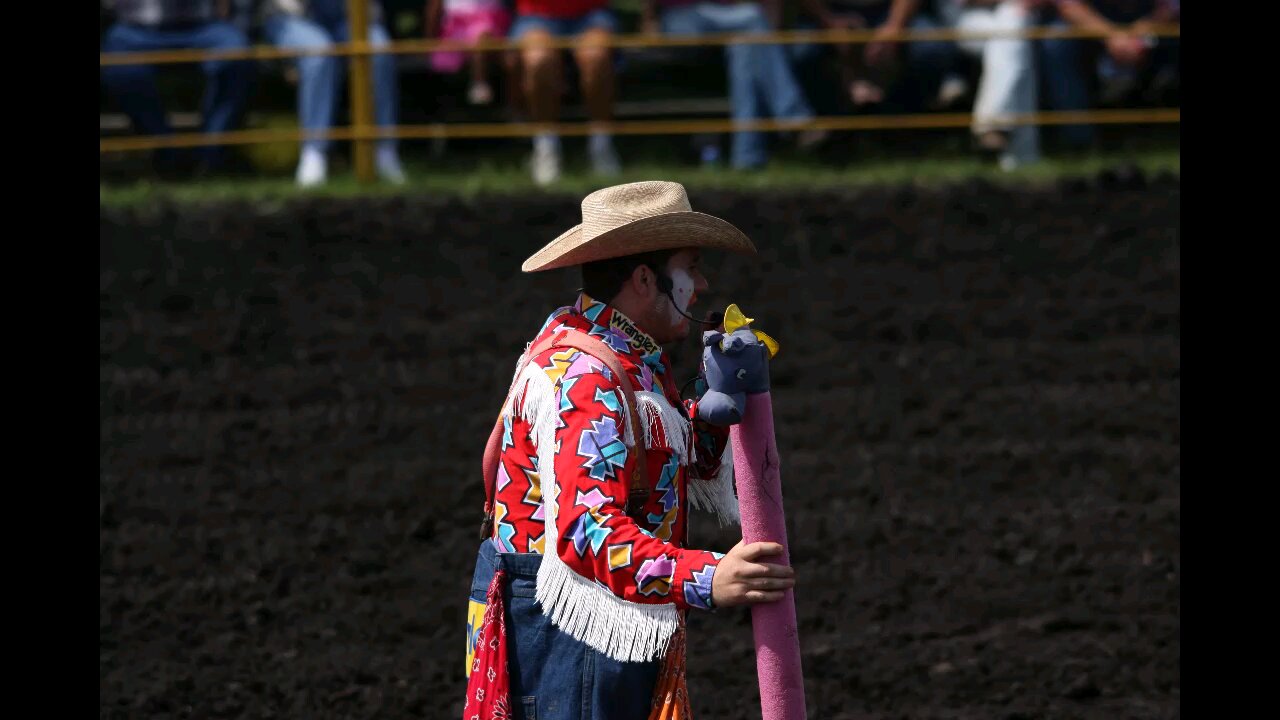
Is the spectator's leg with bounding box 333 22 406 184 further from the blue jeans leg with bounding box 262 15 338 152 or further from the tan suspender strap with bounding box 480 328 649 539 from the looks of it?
the tan suspender strap with bounding box 480 328 649 539

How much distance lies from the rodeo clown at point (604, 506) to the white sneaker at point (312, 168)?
7705mm

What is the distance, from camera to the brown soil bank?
5.80 metres

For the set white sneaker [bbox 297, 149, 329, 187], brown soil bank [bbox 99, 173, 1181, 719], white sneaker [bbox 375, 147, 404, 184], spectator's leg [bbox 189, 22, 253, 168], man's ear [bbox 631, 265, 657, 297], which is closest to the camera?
man's ear [bbox 631, 265, 657, 297]

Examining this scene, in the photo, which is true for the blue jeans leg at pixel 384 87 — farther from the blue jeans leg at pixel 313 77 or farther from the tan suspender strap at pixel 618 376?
the tan suspender strap at pixel 618 376

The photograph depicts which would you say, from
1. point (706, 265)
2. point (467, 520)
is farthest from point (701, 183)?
point (467, 520)

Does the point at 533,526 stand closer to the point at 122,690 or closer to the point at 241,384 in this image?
the point at 122,690

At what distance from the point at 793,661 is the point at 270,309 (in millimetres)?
6122

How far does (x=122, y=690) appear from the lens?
5.61 meters

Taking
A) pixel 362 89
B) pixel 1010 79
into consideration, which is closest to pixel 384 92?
pixel 362 89

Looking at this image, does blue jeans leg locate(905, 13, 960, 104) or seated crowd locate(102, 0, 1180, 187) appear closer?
seated crowd locate(102, 0, 1180, 187)

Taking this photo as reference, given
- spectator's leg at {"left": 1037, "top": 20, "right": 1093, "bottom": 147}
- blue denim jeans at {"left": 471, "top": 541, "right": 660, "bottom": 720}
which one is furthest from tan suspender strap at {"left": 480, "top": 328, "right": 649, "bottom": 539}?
spectator's leg at {"left": 1037, "top": 20, "right": 1093, "bottom": 147}

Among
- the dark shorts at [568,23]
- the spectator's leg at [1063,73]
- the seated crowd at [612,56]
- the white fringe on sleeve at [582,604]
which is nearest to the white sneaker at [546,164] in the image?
the seated crowd at [612,56]

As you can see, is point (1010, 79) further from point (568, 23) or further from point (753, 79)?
point (568, 23)

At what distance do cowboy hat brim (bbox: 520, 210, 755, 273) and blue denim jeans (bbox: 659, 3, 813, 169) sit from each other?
7753 millimetres
